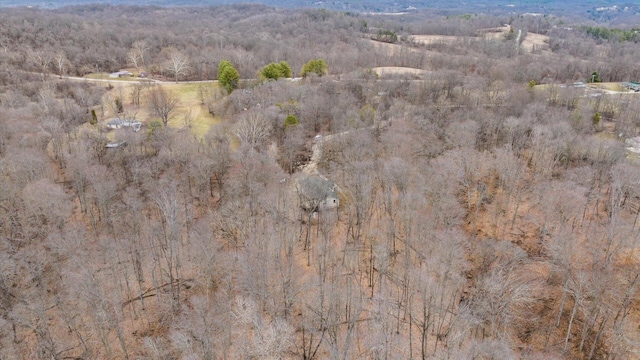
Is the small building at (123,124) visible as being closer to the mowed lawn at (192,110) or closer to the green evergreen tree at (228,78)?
the mowed lawn at (192,110)

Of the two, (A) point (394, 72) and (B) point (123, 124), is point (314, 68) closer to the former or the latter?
(A) point (394, 72)

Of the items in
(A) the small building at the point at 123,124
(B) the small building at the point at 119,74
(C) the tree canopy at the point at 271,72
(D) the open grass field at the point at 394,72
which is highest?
(C) the tree canopy at the point at 271,72

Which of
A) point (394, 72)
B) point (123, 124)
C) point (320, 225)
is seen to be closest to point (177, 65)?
point (123, 124)

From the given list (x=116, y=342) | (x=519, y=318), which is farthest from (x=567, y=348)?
(x=116, y=342)

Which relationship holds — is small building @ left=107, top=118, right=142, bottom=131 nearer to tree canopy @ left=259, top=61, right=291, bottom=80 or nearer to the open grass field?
tree canopy @ left=259, top=61, right=291, bottom=80

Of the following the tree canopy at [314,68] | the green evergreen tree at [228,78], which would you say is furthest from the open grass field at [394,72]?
the green evergreen tree at [228,78]

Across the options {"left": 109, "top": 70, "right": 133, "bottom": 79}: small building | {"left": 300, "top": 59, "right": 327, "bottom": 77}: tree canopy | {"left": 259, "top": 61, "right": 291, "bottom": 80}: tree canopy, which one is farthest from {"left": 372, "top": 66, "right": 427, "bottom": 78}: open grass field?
{"left": 109, "top": 70, "right": 133, "bottom": 79}: small building
